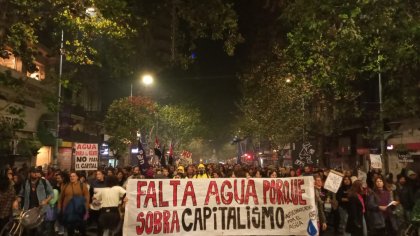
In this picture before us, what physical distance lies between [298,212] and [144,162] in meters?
11.9

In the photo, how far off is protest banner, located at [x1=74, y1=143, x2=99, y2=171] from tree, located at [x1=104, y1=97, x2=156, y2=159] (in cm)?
2711

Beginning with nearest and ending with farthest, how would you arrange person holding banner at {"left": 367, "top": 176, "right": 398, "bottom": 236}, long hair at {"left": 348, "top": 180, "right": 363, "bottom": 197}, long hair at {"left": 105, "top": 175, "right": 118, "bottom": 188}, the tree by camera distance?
long hair at {"left": 105, "top": 175, "right": 118, "bottom": 188} < person holding banner at {"left": 367, "top": 176, "right": 398, "bottom": 236} < long hair at {"left": 348, "top": 180, "right": 363, "bottom": 197} < the tree

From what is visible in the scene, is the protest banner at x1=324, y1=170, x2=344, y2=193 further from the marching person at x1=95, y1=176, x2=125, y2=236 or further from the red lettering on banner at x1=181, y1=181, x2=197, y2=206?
the marching person at x1=95, y1=176, x2=125, y2=236

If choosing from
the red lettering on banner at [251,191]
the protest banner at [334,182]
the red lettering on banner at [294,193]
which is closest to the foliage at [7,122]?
the red lettering on banner at [251,191]

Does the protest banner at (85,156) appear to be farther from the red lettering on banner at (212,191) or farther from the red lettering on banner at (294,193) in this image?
the red lettering on banner at (294,193)

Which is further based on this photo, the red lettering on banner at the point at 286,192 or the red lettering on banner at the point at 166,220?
the red lettering on banner at the point at 286,192

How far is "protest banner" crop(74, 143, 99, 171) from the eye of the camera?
1697 centimetres

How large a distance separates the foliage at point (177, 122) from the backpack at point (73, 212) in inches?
1589

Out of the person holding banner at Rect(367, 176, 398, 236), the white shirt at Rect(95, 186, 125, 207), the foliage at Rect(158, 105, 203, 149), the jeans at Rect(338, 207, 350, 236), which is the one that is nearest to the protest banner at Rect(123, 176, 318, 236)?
the white shirt at Rect(95, 186, 125, 207)

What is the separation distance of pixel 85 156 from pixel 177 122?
123ft

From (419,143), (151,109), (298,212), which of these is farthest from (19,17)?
(151,109)

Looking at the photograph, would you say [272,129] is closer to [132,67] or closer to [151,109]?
[151,109]

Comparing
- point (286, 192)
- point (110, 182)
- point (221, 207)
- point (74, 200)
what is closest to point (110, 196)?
point (110, 182)

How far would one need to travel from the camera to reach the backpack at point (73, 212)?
11562 millimetres
